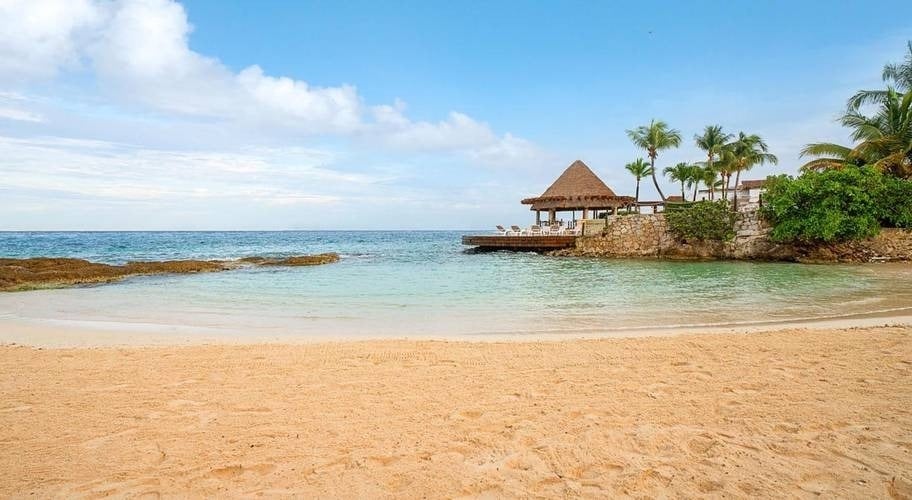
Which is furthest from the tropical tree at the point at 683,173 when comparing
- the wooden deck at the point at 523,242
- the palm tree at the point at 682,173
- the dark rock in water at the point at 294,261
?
the dark rock in water at the point at 294,261

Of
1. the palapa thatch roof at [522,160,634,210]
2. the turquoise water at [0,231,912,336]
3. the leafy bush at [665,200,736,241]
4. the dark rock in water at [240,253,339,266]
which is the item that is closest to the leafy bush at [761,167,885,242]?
the leafy bush at [665,200,736,241]

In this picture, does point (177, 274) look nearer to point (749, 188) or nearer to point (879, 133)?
point (879, 133)

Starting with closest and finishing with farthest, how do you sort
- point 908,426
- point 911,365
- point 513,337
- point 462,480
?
point 462,480 → point 908,426 → point 911,365 → point 513,337

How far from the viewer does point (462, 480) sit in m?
3.15

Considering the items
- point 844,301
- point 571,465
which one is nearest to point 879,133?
point 844,301

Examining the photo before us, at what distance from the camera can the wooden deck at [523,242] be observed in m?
33.0

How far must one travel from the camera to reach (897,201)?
23953 mm

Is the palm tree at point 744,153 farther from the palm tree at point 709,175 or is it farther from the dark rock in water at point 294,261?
the dark rock in water at point 294,261

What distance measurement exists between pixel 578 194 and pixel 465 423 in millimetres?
30796

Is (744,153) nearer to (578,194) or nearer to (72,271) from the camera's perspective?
(578,194)

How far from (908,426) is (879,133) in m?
30.3

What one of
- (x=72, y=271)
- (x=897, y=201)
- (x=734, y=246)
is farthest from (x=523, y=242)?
(x=72, y=271)

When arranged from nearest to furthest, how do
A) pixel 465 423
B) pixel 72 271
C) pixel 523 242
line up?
pixel 465 423 → pixel 72 271 → pixel 523 242

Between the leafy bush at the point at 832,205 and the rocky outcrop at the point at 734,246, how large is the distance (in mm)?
798
